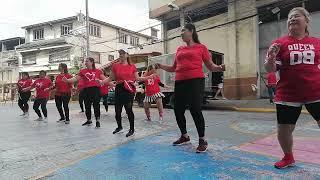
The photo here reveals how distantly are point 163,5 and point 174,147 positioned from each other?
1963 centimetres

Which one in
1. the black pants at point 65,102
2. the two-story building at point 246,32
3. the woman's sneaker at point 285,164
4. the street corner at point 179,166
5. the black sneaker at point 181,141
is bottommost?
the street corner at point 179,166

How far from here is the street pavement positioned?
4293mm

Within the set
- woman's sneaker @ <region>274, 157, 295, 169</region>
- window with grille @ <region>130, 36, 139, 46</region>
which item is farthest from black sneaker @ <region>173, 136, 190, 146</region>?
window with grille @ <region>130, 36, 139, 46</region>

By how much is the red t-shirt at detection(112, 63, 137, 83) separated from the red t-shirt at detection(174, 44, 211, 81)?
2.03m

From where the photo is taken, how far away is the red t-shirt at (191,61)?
556 centimetres

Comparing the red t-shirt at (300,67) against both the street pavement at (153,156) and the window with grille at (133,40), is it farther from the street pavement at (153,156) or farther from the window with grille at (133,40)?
the window with grille at (133,40)

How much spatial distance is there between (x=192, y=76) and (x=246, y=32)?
1492 centimetres

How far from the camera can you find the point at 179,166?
4.59m

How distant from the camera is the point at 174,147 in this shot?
5848 mm

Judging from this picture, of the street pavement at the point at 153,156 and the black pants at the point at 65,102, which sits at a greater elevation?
the black pants at the point at 65,102

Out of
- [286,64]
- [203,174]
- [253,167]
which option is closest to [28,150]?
[203,174]

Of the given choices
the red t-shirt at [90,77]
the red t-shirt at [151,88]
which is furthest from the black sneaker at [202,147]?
the red t-shirt at [151,88]

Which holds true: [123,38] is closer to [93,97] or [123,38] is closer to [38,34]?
[38,34]

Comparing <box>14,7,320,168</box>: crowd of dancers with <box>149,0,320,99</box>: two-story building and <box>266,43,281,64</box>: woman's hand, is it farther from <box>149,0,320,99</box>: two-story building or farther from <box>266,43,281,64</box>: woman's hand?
<box>149,0,320,99</box>: two-story building
